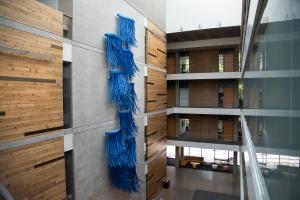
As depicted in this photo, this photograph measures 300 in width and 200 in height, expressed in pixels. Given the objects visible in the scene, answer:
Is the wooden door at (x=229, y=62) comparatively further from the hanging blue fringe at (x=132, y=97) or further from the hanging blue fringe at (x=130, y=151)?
the hanging blue fringe at (x=130, y=151)

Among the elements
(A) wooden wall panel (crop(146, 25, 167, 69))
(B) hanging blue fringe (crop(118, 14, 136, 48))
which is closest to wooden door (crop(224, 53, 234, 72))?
(A) wooden wall panel (crop(146, 25, 167, 69))

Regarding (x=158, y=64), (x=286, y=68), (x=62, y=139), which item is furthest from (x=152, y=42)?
(x=286, y=68)

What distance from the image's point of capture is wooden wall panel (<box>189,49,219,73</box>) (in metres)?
19.0

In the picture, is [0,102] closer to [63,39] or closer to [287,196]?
[63,39]

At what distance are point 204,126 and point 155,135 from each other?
6.68 meters

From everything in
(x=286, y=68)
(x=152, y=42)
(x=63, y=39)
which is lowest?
(x=286, y=68)

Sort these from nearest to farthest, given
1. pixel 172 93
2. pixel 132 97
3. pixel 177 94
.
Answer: pixel 132 97 < pixel 177 94 < pixel 172 93

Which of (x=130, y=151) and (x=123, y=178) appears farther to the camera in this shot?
(x=130, y=151)

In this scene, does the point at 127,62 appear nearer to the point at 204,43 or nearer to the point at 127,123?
the point at 127,123

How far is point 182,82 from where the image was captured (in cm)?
2014

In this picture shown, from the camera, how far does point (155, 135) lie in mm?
14055

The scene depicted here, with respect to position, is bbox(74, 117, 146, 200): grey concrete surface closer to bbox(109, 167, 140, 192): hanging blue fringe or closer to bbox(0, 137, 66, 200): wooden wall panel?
bbox(109, 167, 140, 192): hanging blue fringe

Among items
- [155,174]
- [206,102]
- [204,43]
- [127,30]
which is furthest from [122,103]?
[206,102]

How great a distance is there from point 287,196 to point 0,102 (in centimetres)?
573
